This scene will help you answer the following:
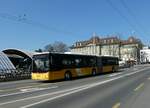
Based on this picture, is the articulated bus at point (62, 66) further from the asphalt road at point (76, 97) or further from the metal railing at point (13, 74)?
the asphalt road at point (76, 97)

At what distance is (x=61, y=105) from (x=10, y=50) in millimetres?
49085

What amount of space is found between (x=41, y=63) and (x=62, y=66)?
2.42 meters

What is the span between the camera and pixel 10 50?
6125 cm

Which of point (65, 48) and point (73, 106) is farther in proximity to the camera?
point (65, 48)

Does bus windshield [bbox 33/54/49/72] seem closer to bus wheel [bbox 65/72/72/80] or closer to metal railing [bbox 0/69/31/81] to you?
bus wheel [bbox 65/72/72/80]

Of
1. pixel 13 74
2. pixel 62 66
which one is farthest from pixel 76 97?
pixel 13 74

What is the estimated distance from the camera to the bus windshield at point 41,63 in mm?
30495

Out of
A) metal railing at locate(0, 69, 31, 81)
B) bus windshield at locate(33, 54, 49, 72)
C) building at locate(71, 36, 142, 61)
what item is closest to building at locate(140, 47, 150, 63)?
building at locate(71, 36, 142, 61)

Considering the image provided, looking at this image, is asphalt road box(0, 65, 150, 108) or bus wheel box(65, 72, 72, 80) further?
bus wheel box(65, 72, 72, 80)

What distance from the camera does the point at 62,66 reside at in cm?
3241

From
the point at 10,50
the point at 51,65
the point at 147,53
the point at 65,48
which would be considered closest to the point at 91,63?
the point at 51,65

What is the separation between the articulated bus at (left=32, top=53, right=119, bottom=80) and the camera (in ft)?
100

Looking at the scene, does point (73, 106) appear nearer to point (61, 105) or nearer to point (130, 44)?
point (61, 105)

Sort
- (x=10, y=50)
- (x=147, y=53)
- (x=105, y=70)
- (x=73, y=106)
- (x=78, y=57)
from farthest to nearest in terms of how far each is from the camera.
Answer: (x=147, y=53) → (x=10, y=50) → (x=105, y=70) → (x=78, y=57) → (x=73, y=106)
